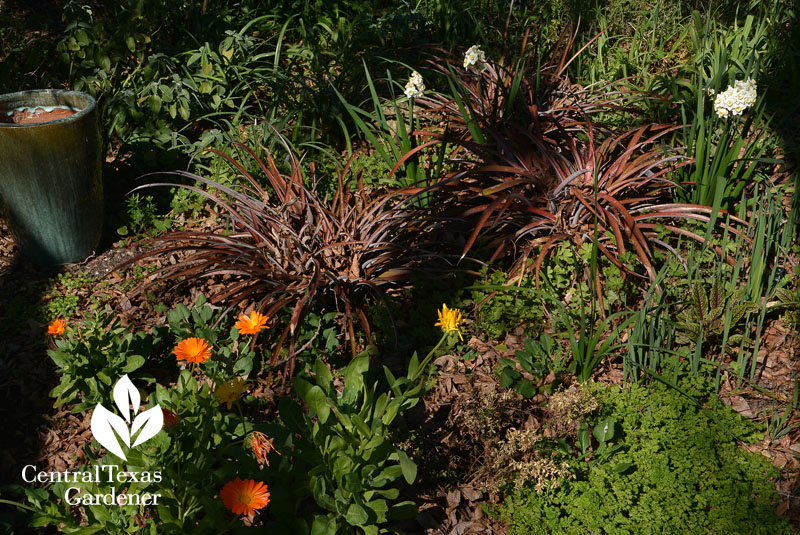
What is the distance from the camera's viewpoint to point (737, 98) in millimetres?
3189

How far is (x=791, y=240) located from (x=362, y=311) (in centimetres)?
208

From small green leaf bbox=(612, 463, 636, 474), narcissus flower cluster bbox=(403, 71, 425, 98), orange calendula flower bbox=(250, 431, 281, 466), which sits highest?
narcissus flower cluster bbox=(403, 71, 425, 98)

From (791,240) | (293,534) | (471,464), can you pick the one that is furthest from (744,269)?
(293,534)

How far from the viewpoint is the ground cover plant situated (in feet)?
7.48

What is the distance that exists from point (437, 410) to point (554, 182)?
143 cm

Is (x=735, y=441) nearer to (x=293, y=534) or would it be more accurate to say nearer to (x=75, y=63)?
(x=293, y=534)

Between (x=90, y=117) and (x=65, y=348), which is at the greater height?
(x=90, y=117)

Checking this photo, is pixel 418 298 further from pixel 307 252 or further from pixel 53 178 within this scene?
pixel 53 178

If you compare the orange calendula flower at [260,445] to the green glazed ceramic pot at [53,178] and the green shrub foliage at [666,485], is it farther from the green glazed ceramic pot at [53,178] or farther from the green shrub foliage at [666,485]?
the green glazed ceramic pot at [53,178]

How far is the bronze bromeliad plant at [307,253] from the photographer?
10.2 ft

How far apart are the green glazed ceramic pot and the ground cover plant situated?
163mm

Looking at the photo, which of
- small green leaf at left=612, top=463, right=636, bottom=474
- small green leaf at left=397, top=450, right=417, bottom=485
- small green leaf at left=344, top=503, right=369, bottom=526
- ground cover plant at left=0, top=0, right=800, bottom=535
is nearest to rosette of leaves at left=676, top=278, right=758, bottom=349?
ground cover plant at left=0, top=0, right=800, bottom=535

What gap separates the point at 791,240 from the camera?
3.29m

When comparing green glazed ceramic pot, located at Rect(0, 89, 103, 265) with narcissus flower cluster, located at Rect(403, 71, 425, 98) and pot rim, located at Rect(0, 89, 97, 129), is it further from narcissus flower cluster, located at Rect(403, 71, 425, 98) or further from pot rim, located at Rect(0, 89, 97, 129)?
narcissus flower cluster, located at Rect(403, 71, 425, 98)
